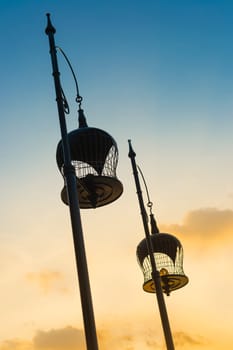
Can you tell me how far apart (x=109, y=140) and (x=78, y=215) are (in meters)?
2.62

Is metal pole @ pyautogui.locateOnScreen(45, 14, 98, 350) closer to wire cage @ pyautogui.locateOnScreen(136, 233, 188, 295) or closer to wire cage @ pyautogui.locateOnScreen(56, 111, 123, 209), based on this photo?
wire cage @ pyautogui.locateOnScreen(56, 111, 123, 209)

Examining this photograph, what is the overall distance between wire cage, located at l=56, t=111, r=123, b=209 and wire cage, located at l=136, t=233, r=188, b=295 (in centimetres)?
614

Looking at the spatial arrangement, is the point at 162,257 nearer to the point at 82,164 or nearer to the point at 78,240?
the point at 82,164

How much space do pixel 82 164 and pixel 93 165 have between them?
0.67 feet

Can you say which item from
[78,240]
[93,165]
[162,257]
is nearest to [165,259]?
[162,257]

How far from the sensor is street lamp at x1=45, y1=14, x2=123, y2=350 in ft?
21.0

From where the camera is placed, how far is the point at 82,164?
8477 mm

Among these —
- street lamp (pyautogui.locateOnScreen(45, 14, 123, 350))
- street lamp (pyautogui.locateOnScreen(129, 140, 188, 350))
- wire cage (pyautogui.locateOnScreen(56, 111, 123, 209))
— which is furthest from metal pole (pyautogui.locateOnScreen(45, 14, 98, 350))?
street lamp (pyautogui.locateOnScreen(129, 140, 188, 350))

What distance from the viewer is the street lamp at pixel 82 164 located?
21.0 feet

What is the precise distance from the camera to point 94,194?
25.9 feet

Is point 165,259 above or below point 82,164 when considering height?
above

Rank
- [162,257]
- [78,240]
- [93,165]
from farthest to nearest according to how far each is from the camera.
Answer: [162,257]
[93,165]
[78,240]

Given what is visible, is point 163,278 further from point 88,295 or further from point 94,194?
point 88,295

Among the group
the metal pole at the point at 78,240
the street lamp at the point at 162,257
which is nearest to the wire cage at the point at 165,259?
the street lamp at the point at 162,257
